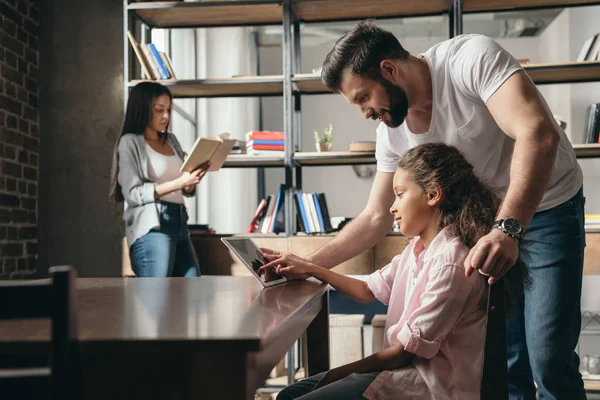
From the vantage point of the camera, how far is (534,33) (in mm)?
7152

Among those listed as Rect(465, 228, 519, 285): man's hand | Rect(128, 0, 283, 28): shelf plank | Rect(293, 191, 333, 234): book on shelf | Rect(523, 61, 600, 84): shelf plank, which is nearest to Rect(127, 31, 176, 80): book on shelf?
Rect(128, 0, 283, 28): shelf plank

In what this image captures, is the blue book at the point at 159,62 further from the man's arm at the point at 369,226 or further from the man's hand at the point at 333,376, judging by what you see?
the man's hand at the point at 333,376

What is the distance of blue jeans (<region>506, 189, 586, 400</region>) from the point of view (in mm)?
1517

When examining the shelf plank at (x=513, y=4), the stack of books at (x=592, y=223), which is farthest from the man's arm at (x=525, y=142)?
the shelf plank at (x=513, y=4)

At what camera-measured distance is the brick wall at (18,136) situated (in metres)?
3.53

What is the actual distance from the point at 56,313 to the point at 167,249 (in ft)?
7.79

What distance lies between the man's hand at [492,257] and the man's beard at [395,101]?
1.91ft

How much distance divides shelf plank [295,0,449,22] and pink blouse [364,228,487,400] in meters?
2.43

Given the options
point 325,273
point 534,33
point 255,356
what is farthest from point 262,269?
point 534,33

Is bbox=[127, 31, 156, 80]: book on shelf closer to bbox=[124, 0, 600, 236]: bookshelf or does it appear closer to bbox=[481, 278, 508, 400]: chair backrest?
bbox=[124, 0, 600, 236]: bookshelf

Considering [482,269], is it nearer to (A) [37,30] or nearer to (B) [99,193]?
(B) [99,193]

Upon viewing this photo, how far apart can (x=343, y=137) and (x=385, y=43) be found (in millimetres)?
5768

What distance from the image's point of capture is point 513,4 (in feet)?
11.5

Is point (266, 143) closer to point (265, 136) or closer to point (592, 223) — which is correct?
point (265, 136)
